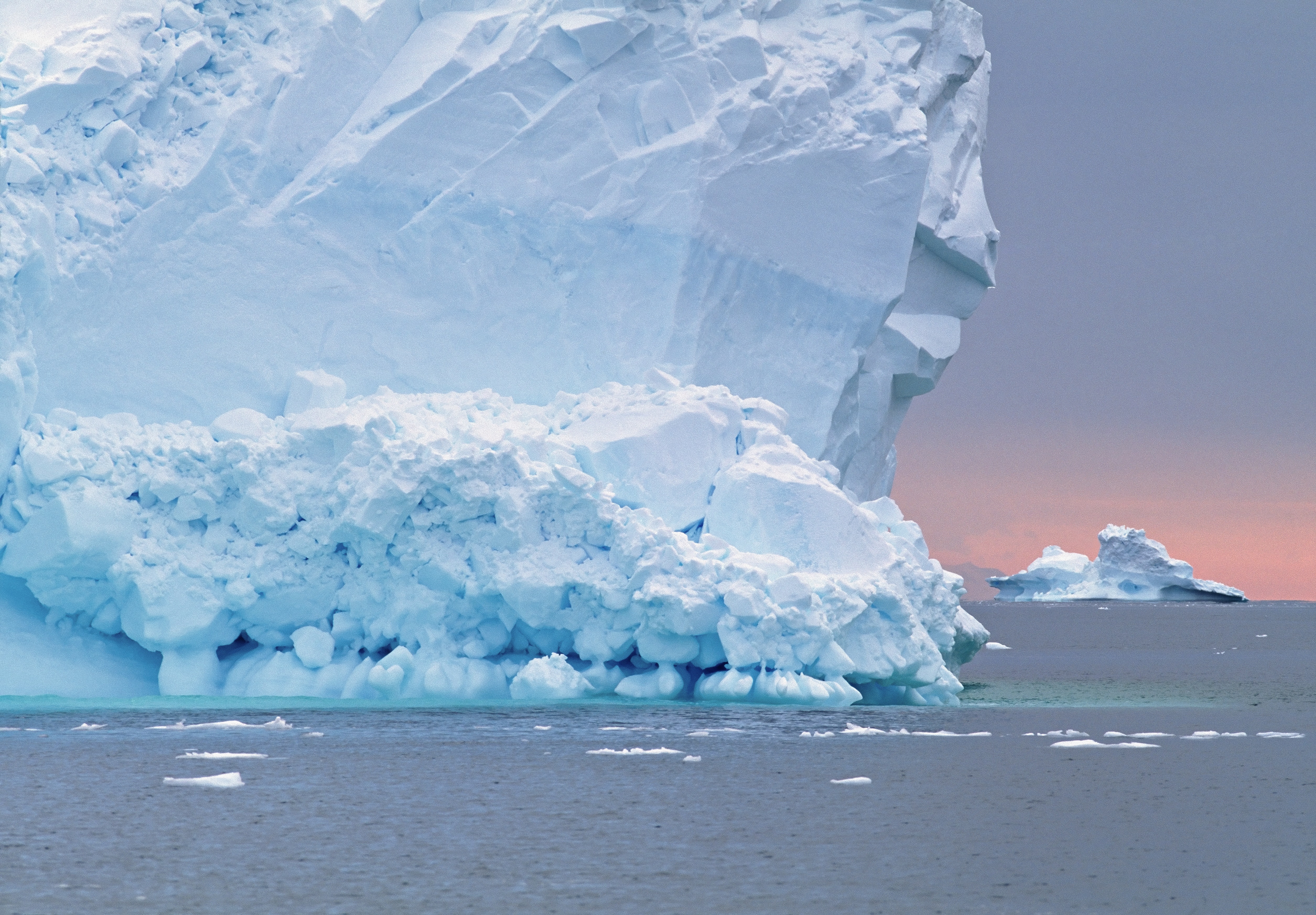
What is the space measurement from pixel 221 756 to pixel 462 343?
7327 millimetres

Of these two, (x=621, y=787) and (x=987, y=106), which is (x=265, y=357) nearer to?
(x=621, y=787)

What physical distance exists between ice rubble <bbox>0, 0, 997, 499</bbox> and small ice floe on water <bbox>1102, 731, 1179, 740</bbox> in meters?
4.94

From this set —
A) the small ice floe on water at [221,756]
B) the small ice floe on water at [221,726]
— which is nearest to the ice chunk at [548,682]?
the small ice floe on water at [221,726]

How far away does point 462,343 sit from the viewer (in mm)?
17219

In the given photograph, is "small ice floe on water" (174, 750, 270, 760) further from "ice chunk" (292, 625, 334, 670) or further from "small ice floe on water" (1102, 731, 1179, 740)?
"small ice floe on water" (1102, 731, 1179, 740)

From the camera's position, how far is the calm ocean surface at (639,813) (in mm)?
7129

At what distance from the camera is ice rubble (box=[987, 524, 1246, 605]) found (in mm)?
60812

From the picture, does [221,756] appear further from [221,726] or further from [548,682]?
[548,682]

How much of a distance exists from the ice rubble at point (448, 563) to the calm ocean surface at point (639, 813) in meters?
0.56

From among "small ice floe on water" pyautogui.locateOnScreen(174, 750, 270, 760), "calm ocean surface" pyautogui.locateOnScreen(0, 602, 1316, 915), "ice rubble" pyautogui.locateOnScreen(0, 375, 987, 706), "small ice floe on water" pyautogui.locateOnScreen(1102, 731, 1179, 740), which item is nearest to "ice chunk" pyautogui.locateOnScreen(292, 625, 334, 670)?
"ice rubble" pyautogui.locateOnScreen(0, 375, 987, 706)

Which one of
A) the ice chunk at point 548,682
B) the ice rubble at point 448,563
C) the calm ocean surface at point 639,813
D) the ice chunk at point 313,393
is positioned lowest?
the calm ocean surface at point 639,813

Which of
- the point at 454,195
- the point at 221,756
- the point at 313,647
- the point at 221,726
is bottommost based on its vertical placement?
the point at 221,756

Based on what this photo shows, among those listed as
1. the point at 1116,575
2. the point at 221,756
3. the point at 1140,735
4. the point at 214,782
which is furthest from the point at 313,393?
the point at 1116,575

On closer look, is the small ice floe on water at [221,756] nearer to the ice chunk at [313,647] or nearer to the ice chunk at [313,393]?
the ice chunk at [313,647]
